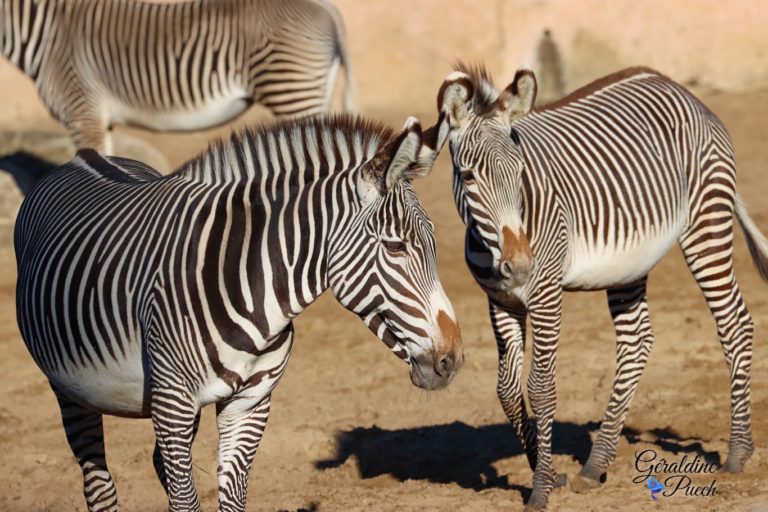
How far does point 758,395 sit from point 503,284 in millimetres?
3277

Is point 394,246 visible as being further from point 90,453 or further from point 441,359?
point 90,453

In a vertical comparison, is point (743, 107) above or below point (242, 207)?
below

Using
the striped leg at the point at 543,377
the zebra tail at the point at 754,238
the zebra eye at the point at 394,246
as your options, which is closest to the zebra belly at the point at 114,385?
the zebra eye at the point at 394,246

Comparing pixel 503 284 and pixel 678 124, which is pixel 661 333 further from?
pixel 503 284

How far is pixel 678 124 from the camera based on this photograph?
700 cm

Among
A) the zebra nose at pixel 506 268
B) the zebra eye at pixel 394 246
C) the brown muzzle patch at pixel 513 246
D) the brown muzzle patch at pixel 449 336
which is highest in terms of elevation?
the zebra eye at pixel 394 246

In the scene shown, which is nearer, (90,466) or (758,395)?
(90,466)

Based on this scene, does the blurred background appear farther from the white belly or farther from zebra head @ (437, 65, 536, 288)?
the white belly

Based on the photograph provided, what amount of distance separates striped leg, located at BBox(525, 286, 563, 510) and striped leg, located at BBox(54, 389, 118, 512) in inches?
86.9

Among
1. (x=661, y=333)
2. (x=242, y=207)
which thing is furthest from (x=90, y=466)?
(x=661, y=333)

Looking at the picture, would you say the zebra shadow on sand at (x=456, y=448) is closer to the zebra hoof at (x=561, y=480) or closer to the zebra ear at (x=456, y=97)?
the zebra hoof at (x=561, y=480)

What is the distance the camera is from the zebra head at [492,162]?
17.9 feet

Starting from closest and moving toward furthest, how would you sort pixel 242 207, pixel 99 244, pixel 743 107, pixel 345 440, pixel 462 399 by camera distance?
pixel 242 207, pixel 99 244, pixel 345 440, pixel 462 399, pixel 743 107

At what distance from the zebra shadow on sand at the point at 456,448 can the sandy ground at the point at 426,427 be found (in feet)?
0.04
